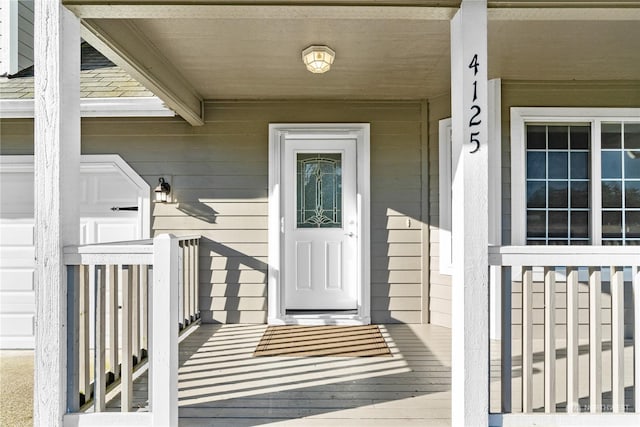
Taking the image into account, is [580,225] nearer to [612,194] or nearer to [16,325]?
[612,194]

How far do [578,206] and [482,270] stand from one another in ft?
8.48

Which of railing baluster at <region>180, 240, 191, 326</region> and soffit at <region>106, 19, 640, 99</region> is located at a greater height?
soffit at <region>106, 19, 640, 99</region>

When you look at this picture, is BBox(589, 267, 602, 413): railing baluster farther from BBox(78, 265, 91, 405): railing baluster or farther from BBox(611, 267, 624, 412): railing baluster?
BBox(78, 265, 91, 405): railing baluster

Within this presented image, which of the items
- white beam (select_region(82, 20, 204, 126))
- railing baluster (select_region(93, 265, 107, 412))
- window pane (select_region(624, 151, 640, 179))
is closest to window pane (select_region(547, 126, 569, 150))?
window pane (select_region(624, 151, 640, 179))

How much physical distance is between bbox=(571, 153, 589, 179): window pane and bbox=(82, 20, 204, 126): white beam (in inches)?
143

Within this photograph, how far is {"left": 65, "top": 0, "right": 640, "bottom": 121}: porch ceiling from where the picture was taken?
2.31 metres

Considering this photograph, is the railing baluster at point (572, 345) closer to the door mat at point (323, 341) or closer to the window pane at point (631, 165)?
the door mat at point (323, 341)

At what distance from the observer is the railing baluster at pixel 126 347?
2350 millimetres

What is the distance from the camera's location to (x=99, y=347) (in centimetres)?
241

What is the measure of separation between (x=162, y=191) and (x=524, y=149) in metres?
3.55

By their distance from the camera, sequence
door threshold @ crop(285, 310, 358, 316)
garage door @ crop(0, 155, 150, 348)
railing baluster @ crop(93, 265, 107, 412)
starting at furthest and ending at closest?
door threshold @ crop(285, 310, 358, 316) → garage door @ crop(0, 155, 150, 348) → railing baluster @ crop(93, 265, 107, 412)

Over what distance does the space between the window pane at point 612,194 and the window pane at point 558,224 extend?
41 centimetres

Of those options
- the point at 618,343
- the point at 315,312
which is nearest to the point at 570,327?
the point at 618,343

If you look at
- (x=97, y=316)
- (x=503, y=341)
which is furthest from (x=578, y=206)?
(x=97, y=316)
